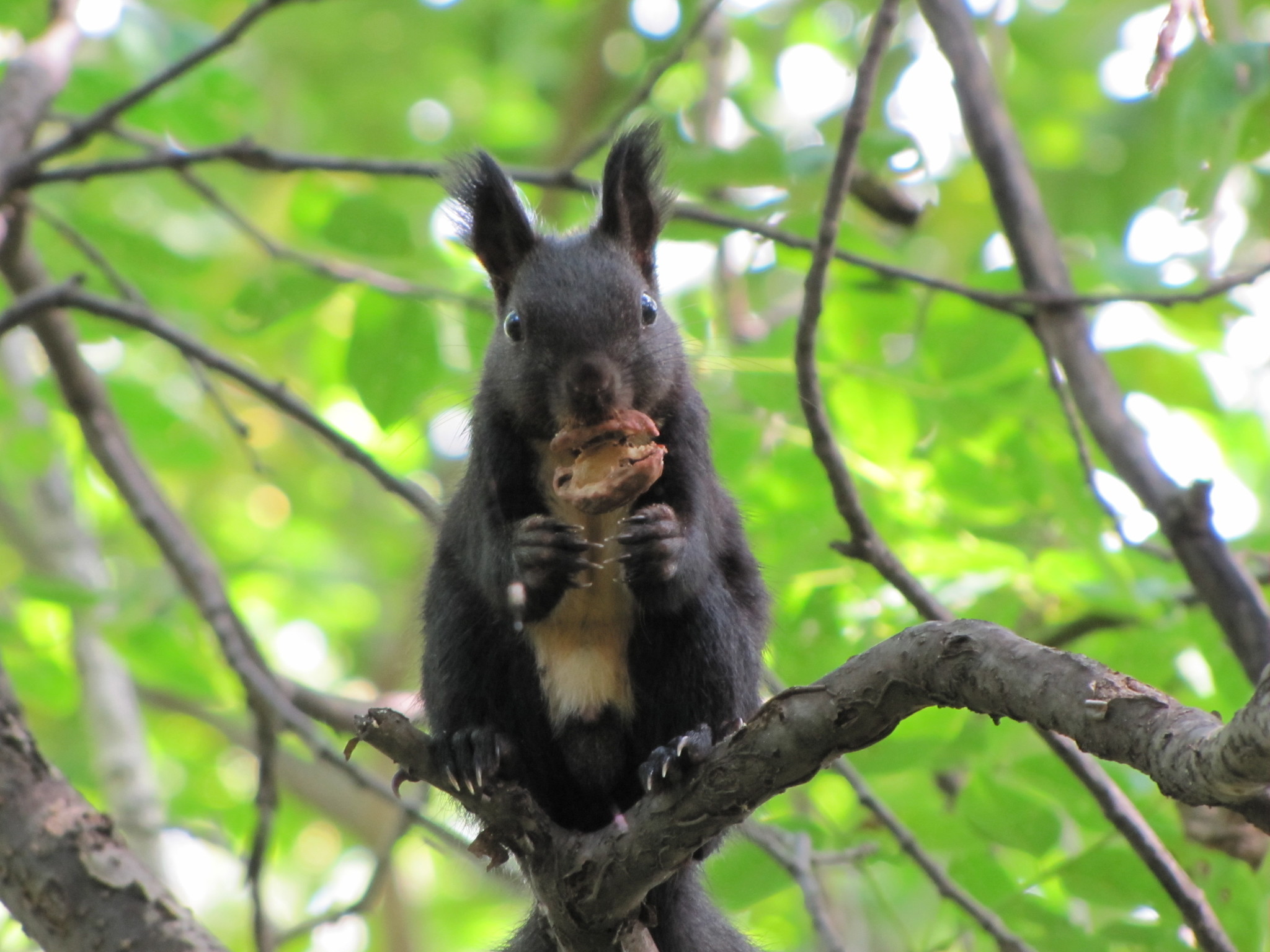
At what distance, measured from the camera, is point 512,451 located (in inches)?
101

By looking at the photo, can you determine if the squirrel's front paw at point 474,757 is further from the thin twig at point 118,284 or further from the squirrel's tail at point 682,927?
the thin twig at point 118,284

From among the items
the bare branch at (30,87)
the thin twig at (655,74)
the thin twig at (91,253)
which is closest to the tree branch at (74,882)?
the thin twig at (91,253)

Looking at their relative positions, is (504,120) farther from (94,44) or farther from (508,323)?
(508,323)

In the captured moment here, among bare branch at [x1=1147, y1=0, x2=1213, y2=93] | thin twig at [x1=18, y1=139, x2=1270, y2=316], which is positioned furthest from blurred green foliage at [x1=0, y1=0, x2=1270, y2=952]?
bare branch at [x1=1147, y1=0, x2=1213, y2=93]

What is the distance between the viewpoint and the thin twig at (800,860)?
8.10 feet

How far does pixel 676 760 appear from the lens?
198 centimetres

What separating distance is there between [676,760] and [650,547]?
15.5 inches

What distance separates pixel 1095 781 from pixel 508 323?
135 centimetres

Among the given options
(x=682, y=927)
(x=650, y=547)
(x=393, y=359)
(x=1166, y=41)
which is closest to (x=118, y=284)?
(x=393, y=359)

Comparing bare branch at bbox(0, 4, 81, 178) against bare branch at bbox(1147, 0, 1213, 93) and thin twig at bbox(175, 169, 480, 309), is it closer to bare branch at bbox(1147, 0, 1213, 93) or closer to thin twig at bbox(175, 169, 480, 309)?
thin twig at bbox(175, 169, 480, 309)

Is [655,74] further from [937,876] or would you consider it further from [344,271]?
[937,876]

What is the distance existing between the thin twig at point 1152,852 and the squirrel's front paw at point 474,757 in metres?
0.92

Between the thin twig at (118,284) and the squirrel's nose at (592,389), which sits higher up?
the thin twig at (118,284)

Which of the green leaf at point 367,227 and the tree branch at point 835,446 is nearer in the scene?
the tree branch at point 835,446
